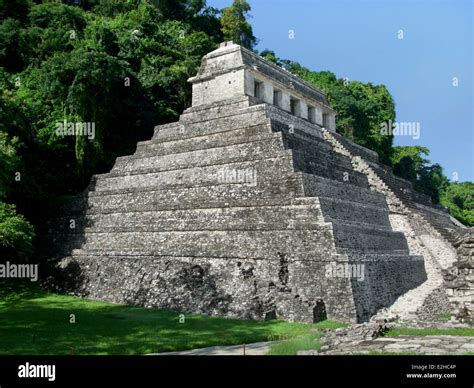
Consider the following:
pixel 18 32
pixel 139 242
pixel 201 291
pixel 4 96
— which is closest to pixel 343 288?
pixel 201 291

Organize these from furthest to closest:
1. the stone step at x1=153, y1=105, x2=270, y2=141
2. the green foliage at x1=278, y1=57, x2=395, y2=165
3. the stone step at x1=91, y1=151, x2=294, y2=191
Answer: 1. the green foliage at x1=278, y1=57, x2=395, y2=165
2. the stone step at x1=153, y1=105, x2=270, y2=141
3. the stone step at x1=91, y1=151, x2=294, y2=191

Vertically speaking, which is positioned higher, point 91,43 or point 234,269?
point 91,43

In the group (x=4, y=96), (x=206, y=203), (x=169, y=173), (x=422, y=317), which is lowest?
(x=422, y=317)

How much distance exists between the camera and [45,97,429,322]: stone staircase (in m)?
13.3

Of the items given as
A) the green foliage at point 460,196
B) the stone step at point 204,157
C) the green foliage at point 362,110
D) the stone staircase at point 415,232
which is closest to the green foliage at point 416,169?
the green foliage at point 362,110

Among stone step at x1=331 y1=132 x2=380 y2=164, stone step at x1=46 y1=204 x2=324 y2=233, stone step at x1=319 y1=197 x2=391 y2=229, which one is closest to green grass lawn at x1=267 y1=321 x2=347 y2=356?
stone step at x1=46 y1=204 x2=324 y2=233

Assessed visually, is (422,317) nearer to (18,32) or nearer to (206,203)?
(206,203)

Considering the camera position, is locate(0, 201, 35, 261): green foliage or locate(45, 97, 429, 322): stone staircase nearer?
locate(45, 97, 429, 322): stone staircase

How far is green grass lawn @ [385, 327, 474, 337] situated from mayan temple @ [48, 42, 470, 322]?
5.36 feet

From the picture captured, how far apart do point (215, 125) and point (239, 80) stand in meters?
2.41

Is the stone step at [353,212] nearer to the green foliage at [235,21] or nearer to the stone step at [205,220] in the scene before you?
the stone step at [205,220]

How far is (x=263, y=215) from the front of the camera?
14.8m

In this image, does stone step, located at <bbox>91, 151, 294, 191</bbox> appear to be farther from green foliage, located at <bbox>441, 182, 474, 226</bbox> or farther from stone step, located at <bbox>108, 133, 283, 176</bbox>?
green foliage, located at <bbox>441, 182, 474, 226</bbox>

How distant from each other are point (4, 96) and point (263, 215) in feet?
33.0
